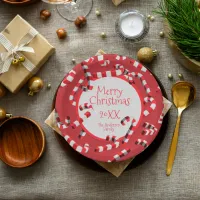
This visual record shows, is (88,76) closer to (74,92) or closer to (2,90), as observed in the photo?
(74,92)

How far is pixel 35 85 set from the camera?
1024 mm

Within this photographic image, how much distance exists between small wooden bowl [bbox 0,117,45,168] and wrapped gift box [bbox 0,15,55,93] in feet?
0.27

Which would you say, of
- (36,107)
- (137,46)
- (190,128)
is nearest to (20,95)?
(36,107)

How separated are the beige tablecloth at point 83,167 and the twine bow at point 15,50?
0.05 meters

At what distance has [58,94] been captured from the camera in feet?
3.25

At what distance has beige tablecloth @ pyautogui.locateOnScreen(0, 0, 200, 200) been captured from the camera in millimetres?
1014

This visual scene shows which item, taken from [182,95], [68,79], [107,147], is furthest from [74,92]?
[182,95]

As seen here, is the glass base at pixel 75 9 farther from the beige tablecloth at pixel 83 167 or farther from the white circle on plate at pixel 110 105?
the white circle on plate at pixel 110 105

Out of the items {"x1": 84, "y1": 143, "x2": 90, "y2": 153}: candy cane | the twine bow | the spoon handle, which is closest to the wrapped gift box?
the twine bow

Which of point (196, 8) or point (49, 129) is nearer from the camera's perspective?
point (196, 8)

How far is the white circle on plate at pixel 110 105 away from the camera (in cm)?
98

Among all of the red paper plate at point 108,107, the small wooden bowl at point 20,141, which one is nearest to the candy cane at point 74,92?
the red paper plate at point 108,107

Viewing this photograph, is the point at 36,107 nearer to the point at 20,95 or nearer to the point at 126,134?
the point at 20,95

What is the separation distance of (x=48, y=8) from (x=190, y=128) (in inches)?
17.1
